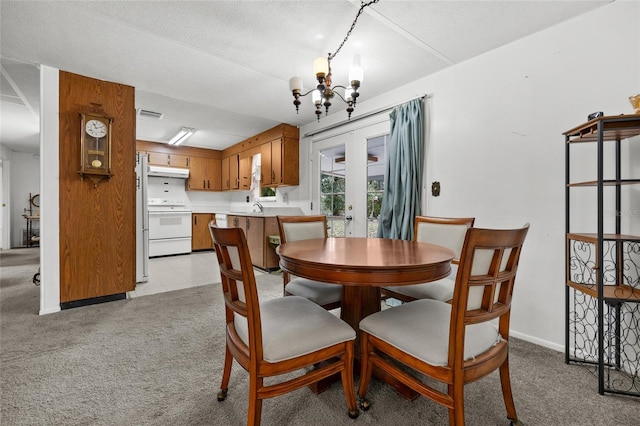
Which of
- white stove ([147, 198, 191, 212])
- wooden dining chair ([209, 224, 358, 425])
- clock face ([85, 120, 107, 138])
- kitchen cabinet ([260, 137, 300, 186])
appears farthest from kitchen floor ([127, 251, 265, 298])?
wooden dining chair ([209, 224, 358, 425])

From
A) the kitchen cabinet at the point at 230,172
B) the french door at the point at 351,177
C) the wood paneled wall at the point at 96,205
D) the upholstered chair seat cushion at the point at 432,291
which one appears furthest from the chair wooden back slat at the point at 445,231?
the kitchen cabinet at the point at 230,172

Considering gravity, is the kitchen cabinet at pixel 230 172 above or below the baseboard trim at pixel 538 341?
above

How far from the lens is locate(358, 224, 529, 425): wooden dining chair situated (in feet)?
3.38

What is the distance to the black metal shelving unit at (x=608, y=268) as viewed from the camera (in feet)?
5.21

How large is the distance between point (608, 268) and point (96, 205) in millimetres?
4354

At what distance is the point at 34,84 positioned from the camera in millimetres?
3125

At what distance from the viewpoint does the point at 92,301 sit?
290 centimetres

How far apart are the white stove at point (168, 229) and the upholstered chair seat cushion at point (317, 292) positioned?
176 inches

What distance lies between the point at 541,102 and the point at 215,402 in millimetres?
2950

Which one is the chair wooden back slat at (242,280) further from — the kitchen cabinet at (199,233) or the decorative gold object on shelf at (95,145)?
the kitchen cabinet at (199,233)

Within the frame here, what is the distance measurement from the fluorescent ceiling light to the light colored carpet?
353cm

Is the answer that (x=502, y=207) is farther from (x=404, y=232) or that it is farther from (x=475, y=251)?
(x=475, y=251)

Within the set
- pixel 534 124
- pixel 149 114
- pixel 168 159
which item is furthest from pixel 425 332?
pixel 168 159

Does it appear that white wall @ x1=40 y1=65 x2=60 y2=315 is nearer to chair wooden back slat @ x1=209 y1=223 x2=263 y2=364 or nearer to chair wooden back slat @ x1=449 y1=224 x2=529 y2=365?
chair wooden back slat @ x1=209 y1=223 x2=263 y2=364
